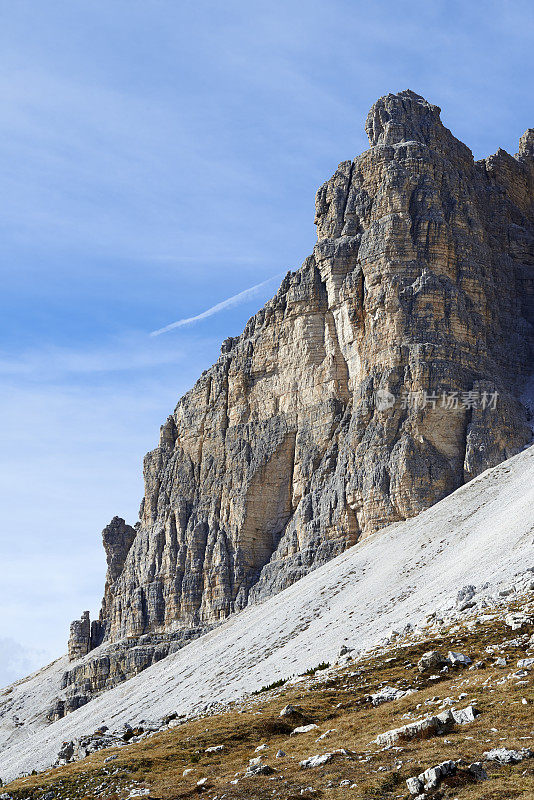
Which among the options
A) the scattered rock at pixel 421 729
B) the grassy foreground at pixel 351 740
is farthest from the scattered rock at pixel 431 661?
the scattered rock at pixel 421 729

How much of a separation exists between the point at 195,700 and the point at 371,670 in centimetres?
Answer: 2708

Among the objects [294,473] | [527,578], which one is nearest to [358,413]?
[294,473]

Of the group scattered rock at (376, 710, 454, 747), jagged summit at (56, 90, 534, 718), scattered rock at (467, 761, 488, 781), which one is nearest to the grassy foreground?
scattered rock at (467, 761, 488, 781)

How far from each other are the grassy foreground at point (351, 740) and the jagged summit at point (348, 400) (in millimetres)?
47620

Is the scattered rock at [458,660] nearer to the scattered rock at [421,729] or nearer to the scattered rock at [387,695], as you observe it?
the scattered rock at [387,695]

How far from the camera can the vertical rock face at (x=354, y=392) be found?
90375 mm

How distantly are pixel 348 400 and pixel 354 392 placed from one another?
6.11 ft

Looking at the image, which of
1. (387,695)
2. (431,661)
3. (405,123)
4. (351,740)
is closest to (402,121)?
(405,123)

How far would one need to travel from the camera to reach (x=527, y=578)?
147 feet

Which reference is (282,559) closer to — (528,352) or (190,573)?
(190,573)

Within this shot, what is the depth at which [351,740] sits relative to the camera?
2759 cm

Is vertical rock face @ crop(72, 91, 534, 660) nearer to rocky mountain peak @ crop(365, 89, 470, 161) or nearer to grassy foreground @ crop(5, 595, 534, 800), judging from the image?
rocky mountain peak @ crop(365, 89, 470, 161)

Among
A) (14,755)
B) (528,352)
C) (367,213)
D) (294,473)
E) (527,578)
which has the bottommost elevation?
(14,755)

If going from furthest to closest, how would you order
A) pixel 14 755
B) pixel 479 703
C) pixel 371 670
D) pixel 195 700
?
pixel 14 755 → pixel 195 700 → pixel 371 670 → pixel 479 703
